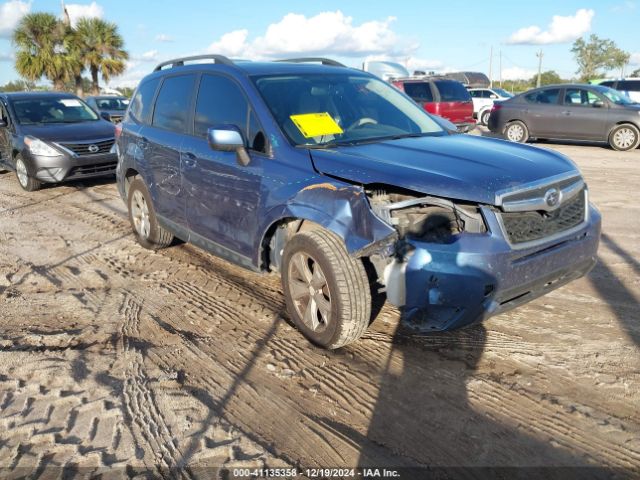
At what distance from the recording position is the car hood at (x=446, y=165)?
2996 mm

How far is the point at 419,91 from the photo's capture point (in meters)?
15.9

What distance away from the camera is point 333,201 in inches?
128

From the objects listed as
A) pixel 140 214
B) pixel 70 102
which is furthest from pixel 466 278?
pixel 70 102

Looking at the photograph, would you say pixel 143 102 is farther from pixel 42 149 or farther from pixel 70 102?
pixel 70 102

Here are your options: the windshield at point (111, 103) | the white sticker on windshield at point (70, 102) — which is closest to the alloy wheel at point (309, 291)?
the white sticker on windshield at point (70, 102)

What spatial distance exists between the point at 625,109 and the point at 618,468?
42.3ft

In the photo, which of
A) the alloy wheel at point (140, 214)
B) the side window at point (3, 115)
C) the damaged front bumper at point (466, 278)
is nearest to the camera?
the damaged front bumper at point (466, 278)

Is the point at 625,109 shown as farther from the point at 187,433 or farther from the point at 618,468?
the point at 187,433

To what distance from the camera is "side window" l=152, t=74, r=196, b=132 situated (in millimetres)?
4758

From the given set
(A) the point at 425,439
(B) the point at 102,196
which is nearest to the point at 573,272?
(A) the point at 425,439

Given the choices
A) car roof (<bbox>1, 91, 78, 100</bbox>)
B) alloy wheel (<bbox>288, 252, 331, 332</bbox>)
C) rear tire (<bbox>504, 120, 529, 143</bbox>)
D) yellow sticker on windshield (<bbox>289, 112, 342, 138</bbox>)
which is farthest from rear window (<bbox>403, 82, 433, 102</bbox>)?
alloy wheel (<bbox>288, 252, 331, 332</bbox>)

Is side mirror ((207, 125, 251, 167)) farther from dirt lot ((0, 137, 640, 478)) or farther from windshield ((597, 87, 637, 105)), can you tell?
windshield ((597, 87, 637, 105))

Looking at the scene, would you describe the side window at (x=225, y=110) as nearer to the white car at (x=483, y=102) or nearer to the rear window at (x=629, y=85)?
the rear window at (x=629, y=85)

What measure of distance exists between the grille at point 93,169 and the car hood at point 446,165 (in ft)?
22.8
